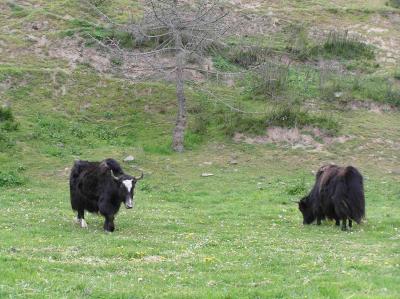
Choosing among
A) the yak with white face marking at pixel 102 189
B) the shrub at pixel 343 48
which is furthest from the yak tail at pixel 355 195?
the shrub at pixel 343 48

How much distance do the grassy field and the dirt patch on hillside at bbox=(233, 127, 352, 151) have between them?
1.19 ft

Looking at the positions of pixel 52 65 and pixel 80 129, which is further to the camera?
pixel 52 65

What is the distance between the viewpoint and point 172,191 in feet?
76.0

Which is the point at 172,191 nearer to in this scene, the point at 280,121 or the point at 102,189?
the point at 102,189

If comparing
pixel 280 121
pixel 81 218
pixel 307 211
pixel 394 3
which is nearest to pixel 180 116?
pixel 280 121

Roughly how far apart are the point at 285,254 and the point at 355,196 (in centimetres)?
493

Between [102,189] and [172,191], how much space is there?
6.93 meters

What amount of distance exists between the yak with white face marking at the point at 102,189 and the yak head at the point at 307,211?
5136 millimetres

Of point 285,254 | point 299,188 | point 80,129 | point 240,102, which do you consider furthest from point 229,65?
point 285,254

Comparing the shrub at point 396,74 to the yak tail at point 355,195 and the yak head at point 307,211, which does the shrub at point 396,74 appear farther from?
the yak tail at point 355,195

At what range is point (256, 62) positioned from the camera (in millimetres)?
35875

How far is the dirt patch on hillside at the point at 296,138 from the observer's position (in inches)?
1122

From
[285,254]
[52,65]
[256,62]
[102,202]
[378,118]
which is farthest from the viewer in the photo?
[256,62]

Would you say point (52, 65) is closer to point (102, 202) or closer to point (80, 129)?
point (80, 129)
